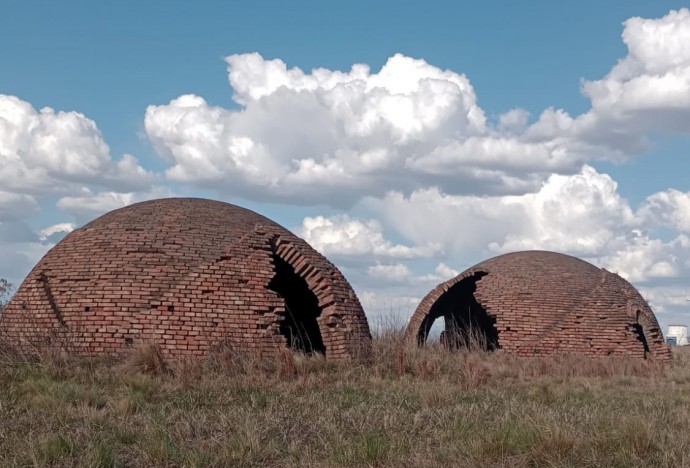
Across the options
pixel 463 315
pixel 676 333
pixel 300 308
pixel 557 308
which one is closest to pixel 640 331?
pixel 557 308

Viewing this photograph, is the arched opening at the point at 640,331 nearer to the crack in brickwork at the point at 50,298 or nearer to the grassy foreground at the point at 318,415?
the grassy foreground at the point at 318,415

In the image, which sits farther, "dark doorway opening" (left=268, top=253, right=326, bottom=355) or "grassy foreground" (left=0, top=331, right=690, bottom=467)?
"dark doorway opening" (left=268, top=253, right=326, bottom=355)

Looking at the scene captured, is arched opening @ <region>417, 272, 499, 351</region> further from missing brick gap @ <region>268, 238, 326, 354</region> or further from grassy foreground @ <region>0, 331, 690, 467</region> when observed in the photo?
grassy foreground @ <region>0, 331, 690, 467</region>

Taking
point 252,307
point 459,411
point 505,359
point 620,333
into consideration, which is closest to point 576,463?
point 459,411

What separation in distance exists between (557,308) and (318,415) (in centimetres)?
1171

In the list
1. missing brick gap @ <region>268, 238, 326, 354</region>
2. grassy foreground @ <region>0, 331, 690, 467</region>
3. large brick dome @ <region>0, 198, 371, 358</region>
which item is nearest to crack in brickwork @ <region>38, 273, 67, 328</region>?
large brick dome @ <region>0, 198, 371, 358</region>

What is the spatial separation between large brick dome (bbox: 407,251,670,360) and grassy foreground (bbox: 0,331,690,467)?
4.66 meters

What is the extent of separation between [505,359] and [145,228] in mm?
8519

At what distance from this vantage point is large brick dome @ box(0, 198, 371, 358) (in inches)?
457

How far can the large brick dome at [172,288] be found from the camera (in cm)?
1160

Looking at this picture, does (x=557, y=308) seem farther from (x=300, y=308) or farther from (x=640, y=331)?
(x=300, y=308)

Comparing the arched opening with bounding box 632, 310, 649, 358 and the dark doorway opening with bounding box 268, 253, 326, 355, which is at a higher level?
the dark doorway opening with bounding box 268, 253, 326, 355

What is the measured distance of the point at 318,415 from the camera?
25.6 ft

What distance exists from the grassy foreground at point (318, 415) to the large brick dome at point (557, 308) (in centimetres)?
466
